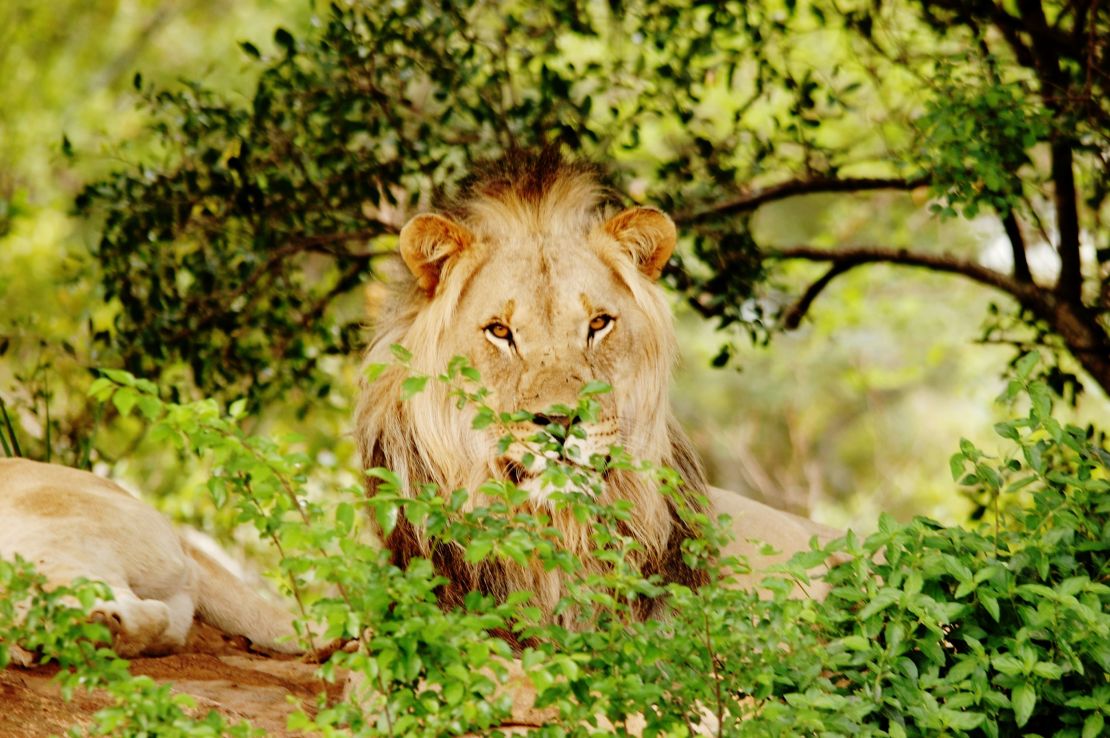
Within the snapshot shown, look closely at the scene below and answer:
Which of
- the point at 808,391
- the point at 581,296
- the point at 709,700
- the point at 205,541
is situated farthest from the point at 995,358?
the point at 709,700

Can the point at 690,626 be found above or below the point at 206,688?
above

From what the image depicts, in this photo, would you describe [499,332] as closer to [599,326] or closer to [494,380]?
[494,380]

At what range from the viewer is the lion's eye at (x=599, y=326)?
449 cm

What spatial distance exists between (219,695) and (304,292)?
3269 mm

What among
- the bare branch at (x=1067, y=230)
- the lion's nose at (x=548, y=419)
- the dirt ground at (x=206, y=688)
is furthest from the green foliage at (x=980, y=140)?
the dirt ground at (x=206, y=688)

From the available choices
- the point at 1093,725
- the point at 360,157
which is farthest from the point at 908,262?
the point at 1093,725

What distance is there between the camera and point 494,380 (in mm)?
4371

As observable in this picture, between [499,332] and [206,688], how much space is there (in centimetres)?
133

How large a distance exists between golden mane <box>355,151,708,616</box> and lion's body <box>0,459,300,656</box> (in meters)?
0.71

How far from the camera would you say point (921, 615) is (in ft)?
11.4

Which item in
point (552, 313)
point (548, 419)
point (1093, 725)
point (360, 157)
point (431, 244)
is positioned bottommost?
point (1093, 725)

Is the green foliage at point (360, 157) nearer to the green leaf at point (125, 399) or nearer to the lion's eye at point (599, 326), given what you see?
the lion's eye at point (599, 326)

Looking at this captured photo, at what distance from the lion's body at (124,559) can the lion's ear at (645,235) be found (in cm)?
177

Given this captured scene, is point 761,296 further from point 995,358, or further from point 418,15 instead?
point 995,358
